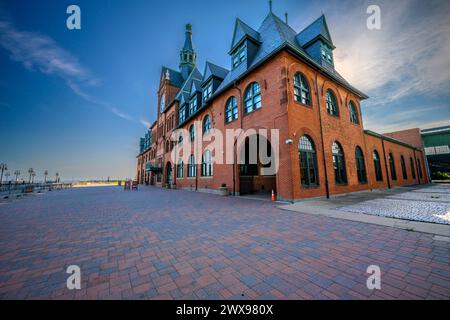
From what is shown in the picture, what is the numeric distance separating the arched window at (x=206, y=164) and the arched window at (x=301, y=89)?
9388 millimetres

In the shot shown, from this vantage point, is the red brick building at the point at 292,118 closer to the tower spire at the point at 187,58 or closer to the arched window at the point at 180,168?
the arched window at the point at 180,168

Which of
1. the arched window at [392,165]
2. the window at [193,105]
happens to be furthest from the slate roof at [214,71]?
the arched window at [392,165]

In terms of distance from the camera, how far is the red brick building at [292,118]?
9.82 m

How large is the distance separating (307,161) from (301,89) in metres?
4.81

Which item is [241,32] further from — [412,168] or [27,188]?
[412,168]

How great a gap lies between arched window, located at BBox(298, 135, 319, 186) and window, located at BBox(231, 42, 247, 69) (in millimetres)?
8386

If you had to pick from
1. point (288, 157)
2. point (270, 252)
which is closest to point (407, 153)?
point (288, 157)

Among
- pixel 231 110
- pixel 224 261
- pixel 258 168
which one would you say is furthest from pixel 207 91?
pixel 224 261

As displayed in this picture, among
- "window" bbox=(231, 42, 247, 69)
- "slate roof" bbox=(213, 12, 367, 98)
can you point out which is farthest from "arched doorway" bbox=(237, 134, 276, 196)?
"window" bbox=(231, 42, 247, 69)

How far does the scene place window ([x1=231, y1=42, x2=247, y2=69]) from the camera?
13396 millimetres

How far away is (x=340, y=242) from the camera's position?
3576mm

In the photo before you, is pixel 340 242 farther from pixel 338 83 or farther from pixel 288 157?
pixel 338 83

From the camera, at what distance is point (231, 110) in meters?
14.2
